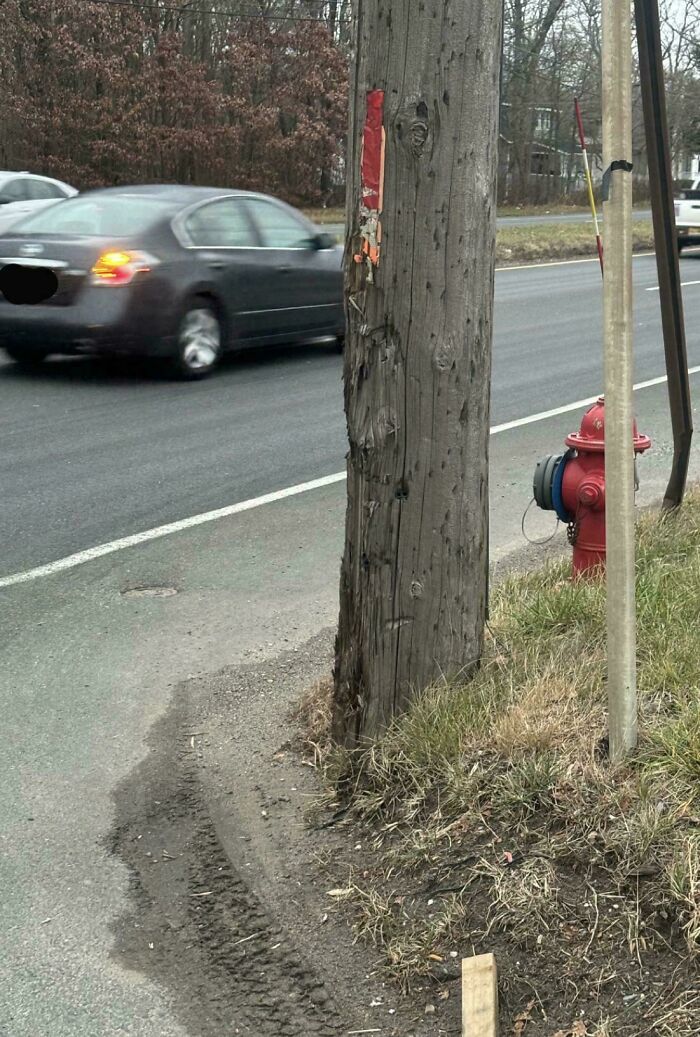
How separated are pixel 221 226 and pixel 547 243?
1699 cm

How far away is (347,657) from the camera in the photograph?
3.65 m

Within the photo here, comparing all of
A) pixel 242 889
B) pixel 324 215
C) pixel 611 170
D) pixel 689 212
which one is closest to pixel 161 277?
pixel 611 170

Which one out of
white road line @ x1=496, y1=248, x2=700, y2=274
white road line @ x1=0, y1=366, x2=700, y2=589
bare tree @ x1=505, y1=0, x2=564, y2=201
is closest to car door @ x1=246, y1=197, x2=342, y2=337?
white road line @ x1=0, y1=366, x2=700, y2=589

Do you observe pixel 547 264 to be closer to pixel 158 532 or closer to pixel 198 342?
pixel 198 342

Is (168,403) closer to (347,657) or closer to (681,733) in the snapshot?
(347,657)

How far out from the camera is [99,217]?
10.4 meters

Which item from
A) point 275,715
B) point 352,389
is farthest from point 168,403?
point 352,389

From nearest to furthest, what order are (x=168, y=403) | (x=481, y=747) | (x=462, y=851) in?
(x=462, y=851) → (x=481, y=747) → (x=168, y=403)

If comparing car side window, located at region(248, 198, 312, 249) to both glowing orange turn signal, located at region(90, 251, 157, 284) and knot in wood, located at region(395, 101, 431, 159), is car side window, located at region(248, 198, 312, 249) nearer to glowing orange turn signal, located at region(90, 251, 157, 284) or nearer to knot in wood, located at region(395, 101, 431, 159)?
glowing orange turn signal, located at region(90, 251, 157, 284)

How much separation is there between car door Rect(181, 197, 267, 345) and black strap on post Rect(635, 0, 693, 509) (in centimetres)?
598

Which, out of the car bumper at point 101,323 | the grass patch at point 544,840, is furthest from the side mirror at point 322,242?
the grass patch at point 544,840

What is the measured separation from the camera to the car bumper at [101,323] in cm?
986

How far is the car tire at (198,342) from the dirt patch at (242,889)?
639cm

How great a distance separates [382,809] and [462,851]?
339mm
